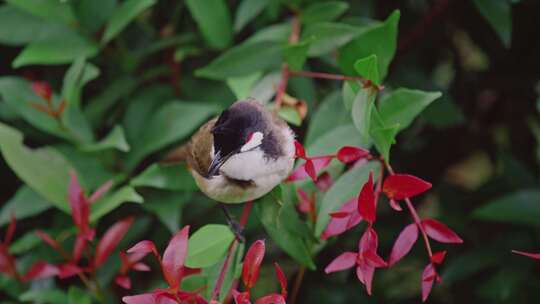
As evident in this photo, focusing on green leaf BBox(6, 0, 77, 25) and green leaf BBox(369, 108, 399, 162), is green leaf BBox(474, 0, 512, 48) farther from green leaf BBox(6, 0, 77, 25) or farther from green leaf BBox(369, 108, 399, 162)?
green leaf BBox(6, 0, 77, 25)

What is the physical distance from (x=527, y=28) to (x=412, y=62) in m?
0.31

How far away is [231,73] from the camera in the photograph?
59.4 inches

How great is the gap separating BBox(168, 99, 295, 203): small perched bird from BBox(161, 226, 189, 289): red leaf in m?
0.16

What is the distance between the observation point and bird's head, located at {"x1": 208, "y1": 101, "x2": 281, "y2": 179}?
1183 mm

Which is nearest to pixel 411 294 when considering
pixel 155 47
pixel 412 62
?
pixel 412 62

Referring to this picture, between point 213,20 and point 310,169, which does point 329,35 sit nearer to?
point 213,20

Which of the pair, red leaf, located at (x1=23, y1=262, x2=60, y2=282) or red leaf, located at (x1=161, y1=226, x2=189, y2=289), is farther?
red leaf, located at (x1=23, y1=262, x2=60, y2=282)

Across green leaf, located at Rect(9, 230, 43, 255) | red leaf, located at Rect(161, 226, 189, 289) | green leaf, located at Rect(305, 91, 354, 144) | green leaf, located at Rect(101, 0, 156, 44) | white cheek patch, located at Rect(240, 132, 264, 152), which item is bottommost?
green leaf, located at Rect(9, 230, 43, 255)

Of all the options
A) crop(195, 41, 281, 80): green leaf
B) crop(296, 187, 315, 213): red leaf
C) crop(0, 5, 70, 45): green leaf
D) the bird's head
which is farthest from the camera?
crop(0, 5, 70, 45): green leaf

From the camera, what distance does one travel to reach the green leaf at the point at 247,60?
1.50 metres

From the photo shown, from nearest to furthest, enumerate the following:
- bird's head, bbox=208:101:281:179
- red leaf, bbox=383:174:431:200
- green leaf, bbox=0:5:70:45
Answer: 1. red leaf, bbox=383:174:431:200
2. bird's head, bbox=208:101:281:179
3. green leaf, bbox=0:5:70:45

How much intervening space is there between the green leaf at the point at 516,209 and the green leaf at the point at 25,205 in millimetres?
860

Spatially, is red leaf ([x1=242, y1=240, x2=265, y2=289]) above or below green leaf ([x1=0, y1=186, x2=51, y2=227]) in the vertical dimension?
above

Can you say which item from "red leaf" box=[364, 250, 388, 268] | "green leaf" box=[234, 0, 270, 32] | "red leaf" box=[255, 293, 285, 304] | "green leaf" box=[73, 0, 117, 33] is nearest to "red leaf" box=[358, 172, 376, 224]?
"red leaf" box=[364, 250, 388, 268]
